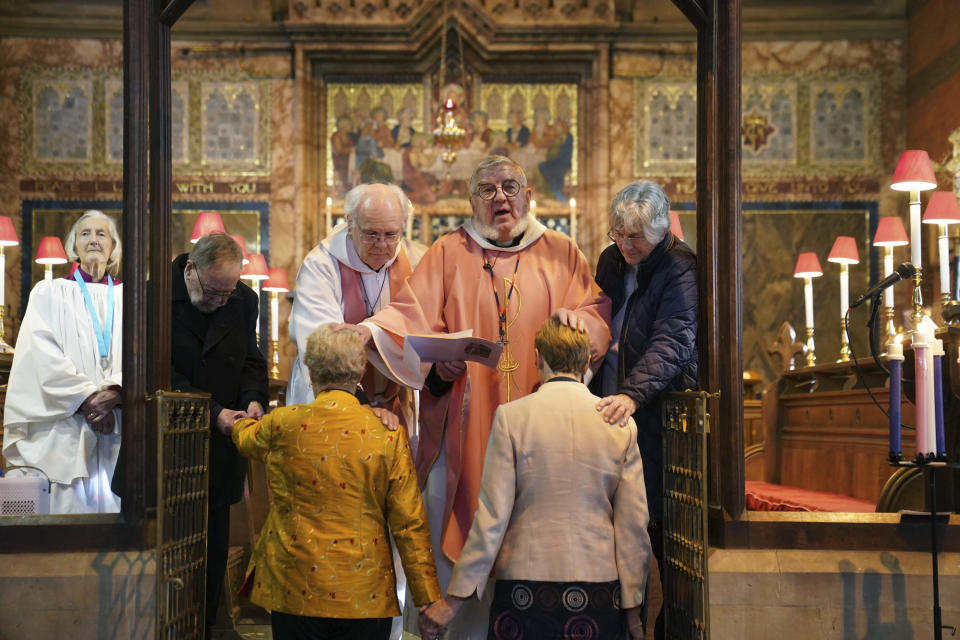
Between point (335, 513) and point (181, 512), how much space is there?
0.77 metres

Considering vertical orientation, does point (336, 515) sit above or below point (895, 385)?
below

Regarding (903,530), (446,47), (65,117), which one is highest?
(446,47)

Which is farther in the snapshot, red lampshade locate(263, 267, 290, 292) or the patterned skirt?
red lampshade locate(263, 267, 290, 292)

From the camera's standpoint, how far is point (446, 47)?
11586 millimetres

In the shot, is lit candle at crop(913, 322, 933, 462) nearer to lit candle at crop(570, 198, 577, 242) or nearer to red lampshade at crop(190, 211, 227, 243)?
red lampshade at crop(190, 211, 227, 243)

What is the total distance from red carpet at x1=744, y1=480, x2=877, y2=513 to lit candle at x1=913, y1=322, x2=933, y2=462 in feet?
3.13

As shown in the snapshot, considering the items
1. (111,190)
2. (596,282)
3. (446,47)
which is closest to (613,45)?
(446,47)

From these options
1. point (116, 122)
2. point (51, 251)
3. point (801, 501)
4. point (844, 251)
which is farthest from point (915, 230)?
point (116, 122)

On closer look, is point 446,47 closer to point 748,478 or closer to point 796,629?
point 748,478

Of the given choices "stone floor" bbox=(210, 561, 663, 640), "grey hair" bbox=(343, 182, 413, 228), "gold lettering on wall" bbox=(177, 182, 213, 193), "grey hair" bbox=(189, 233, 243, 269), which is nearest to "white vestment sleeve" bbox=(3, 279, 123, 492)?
"grey hair" bbox=(189, 233, 243, 269)

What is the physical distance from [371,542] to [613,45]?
915cm

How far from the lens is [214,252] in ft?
13.9

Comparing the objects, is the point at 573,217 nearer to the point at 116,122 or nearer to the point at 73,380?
the point at 116,122

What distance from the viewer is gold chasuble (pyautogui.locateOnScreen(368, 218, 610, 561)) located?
419 cm
